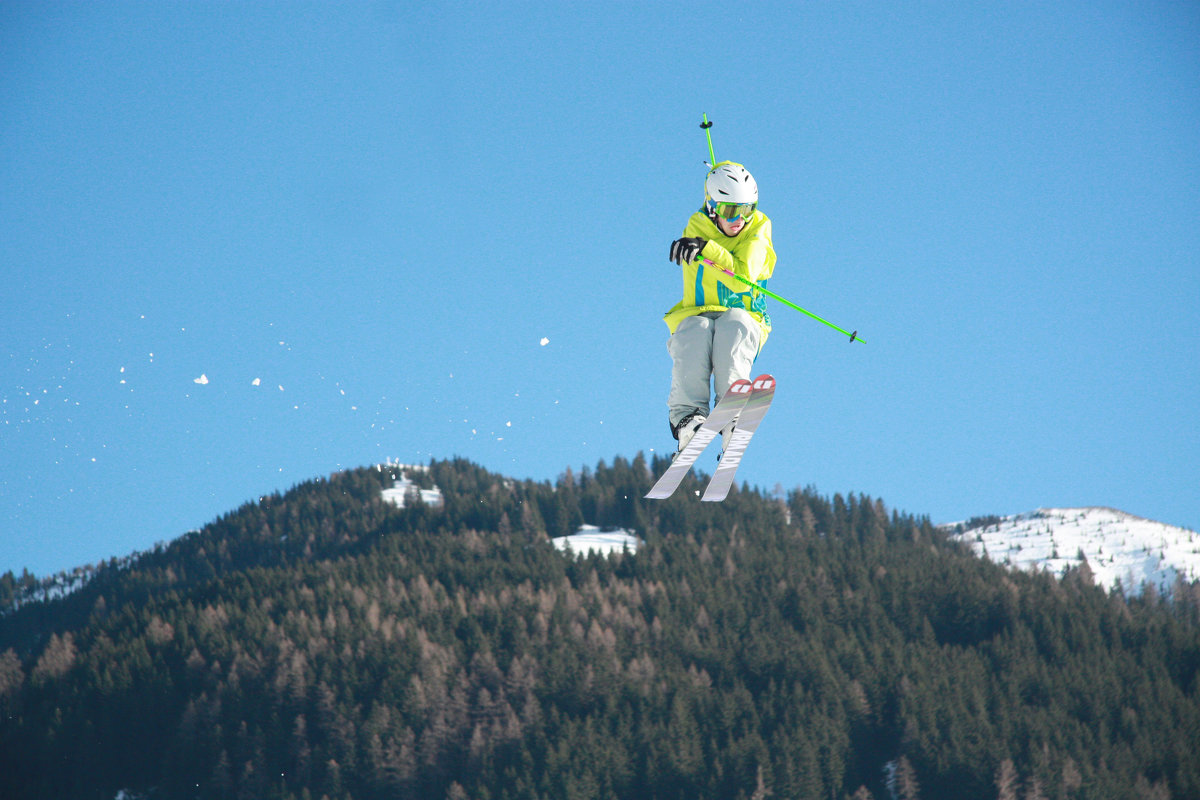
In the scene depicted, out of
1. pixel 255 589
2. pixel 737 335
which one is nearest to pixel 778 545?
pixel 255 589

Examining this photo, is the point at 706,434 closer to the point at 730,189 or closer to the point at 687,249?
the point at 687,249

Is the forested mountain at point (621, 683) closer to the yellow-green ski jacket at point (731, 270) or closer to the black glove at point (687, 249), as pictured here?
the yellow-green ski jacket at point (731, 270)

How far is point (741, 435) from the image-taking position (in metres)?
15.0

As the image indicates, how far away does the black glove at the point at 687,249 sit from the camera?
1406 centimetres

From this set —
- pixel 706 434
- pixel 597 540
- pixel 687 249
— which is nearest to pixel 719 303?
pixel 687 249

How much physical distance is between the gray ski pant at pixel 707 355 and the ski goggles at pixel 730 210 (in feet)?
3.62

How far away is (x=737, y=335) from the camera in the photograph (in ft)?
47.6

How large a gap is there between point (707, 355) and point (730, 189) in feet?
6.52

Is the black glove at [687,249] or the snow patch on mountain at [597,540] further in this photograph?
the snow patch on mountain at [597,540]

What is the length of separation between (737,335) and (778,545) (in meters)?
136

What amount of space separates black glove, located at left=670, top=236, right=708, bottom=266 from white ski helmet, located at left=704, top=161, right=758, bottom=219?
0.61 m

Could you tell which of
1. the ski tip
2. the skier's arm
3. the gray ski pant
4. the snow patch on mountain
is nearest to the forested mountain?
the snow patch on mountain

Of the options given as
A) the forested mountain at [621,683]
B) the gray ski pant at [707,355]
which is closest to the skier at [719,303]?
the gray ski pant at [707,355]

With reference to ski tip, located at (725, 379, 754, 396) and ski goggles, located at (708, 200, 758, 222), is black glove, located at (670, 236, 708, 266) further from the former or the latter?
ski tip, located at (725, 379, 754, 396)
